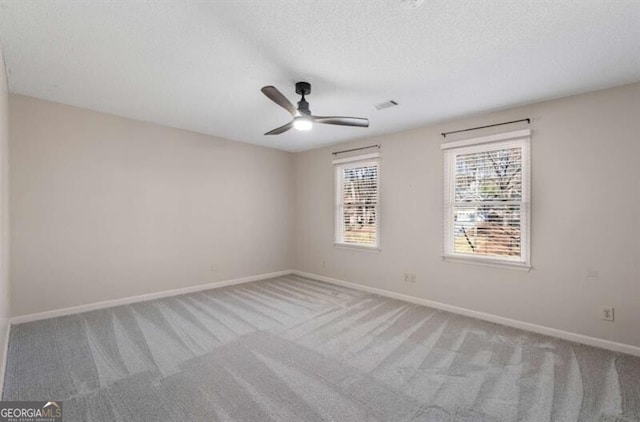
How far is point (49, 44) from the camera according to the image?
2.21 meters

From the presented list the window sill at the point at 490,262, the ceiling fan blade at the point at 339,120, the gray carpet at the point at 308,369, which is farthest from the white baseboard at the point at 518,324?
the ceiling fan blade at the point at 339,120

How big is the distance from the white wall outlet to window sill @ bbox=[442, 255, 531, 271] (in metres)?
0.68

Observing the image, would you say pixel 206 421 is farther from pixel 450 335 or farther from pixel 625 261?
pixel 625 261

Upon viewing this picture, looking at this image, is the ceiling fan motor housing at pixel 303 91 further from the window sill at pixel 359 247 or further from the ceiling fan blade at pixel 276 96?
the window sill at pixel 359 247

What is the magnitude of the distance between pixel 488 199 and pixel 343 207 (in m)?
2.35

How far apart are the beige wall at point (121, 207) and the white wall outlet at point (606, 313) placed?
4.75 m

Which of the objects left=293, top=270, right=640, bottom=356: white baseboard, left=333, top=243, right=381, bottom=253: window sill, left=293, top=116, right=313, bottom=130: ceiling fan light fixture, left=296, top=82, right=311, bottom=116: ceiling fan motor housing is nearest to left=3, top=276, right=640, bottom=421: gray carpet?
left=293, top=270, right=640, bottom=356: white baseboard

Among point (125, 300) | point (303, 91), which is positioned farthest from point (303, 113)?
point (125, 300)

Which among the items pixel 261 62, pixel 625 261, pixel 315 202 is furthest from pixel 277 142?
pixel 625 261

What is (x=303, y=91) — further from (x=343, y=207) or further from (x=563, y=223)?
(x=563, y=223)

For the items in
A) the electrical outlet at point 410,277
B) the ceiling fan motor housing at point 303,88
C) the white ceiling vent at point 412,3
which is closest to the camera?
the white ceiling vent at point 412,3

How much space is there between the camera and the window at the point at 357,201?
4723mm

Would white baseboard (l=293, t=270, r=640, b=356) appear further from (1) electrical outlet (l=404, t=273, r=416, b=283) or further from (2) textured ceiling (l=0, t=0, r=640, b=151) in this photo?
(2) textured ceiling (l=0, t=0, r=640, b=151)

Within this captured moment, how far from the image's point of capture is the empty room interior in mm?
1946
